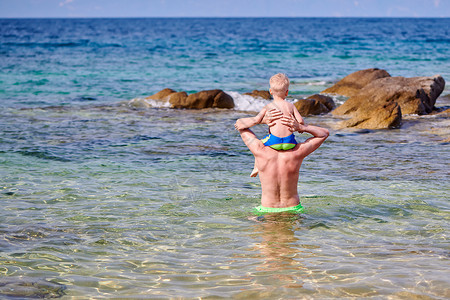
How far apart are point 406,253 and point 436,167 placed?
4603 millimetres

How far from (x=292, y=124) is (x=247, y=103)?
41.1ft

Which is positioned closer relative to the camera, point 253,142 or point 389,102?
point 253,142

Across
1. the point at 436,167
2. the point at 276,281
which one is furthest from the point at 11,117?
the point at 276,281

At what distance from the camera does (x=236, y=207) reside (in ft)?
24.5

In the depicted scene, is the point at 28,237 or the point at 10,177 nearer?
the point at 28,237

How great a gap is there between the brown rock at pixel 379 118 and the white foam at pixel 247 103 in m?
4.26

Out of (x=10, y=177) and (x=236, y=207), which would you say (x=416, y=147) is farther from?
(x=10, y=177)

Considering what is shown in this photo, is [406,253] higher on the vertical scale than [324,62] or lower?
lower

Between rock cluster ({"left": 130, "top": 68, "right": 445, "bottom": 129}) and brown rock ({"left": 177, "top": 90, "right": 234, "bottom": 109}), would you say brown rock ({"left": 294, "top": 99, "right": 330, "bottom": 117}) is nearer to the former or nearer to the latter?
rock cluster ({"left": 130, "top": 68, "right": 445, "bottom": 129})

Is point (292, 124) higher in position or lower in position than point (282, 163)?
higher

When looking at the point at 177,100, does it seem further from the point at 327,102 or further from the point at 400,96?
the point at 400,96

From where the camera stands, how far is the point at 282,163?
6.28 metres

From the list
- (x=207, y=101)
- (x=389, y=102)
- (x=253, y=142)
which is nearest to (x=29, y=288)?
(x=253, y=142)

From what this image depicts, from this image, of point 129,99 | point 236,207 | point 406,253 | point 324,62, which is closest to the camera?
point 406,253
